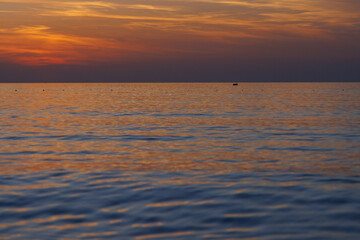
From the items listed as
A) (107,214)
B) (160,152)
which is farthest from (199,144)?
(107,214)

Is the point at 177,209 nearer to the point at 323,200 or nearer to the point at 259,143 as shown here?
the point at 323,200

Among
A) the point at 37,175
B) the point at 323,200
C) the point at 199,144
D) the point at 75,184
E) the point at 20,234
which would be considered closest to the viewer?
the point at 20,234

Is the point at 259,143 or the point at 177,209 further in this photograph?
the point at 259,143

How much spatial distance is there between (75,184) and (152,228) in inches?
232

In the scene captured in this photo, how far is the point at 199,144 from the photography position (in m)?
26.6

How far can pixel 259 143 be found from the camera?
26.7 meters

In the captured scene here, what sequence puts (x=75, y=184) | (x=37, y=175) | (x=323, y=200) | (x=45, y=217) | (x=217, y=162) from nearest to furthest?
(x=45, y=217) → (x=323, y=200) → (x=75, y=184) → (x=37, y=175) → (x=217, y=162)

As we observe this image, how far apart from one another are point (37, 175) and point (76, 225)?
7.18 metres

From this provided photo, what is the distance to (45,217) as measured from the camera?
1179cm

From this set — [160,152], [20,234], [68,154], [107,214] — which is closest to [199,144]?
[160,152]

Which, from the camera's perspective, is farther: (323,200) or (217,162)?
(217,162)

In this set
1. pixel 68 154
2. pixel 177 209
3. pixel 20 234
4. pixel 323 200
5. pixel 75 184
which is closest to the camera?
pixel 20 234

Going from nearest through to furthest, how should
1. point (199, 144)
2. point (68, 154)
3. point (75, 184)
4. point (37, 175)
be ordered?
1. point (75, 184)
2. point (37, 175)
3. point (68, 154)
4. point (199, 144)

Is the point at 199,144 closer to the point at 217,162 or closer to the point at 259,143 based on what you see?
the point at 259,143
